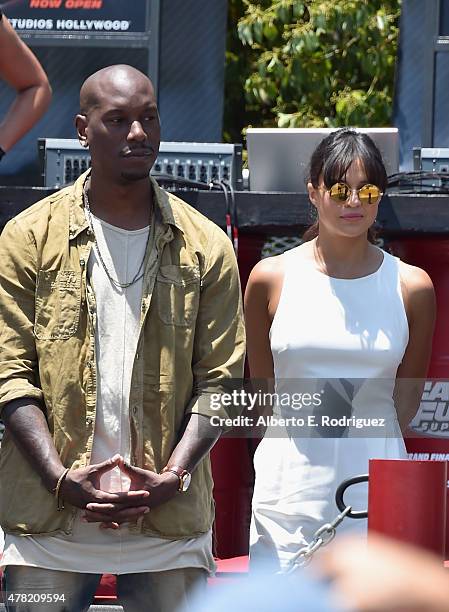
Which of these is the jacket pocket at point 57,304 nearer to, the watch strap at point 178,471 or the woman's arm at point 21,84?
the watch strap at point 178,471

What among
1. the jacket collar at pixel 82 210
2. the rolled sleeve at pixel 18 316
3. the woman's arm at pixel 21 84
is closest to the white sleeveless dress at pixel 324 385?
the jacket collar at pixel 82 210

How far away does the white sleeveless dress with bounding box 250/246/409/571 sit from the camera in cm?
263

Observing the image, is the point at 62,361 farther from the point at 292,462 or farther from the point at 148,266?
the point at 292,462

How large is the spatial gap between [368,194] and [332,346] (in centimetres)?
39

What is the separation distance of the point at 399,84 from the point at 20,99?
2317 millimetres

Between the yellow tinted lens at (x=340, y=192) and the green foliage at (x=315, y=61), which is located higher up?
the green foliage at (x=315, y=61)

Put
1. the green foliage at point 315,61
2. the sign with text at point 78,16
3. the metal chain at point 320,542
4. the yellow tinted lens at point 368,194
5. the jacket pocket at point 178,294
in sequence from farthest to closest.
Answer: the green foliage at point 315,61
the sign with text at point 78,16
the yellow tinted lens at point 368,194
the jacket pocket at point 178,294
the metal chain at point 320,542

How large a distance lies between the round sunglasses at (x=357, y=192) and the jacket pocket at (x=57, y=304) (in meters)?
0.70

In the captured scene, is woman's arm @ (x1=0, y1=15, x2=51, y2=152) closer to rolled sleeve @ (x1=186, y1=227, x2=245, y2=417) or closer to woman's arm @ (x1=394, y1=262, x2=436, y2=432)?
rolled sleeve @ (x1=186, y1=227, x2=245, y2=417)

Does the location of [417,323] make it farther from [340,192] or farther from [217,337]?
[217,337]

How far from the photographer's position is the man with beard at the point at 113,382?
255 cm

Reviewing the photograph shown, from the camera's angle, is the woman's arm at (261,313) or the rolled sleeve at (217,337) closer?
the rolled sleeve at (217,337)

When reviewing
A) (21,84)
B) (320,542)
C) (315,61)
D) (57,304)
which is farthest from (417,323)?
(315,61)

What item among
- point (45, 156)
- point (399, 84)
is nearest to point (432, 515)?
point (45, 156)
